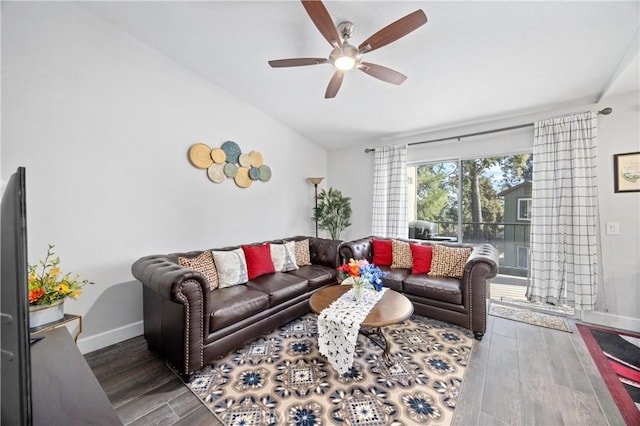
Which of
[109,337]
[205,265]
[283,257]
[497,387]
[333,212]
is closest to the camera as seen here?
[497,387]

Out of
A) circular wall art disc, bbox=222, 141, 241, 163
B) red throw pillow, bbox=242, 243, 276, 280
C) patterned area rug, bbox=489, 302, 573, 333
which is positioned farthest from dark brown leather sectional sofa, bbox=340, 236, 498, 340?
circular wall art disc, bbox=222, 141, 241, 163

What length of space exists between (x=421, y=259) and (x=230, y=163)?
277 centimetres

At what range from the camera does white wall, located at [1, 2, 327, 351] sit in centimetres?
205

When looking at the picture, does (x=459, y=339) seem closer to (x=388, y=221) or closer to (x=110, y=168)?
(x=388, y=221)

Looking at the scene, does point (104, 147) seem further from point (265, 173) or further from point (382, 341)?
point (382, 341)

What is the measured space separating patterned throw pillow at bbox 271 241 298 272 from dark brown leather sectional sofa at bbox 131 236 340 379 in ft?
1.19

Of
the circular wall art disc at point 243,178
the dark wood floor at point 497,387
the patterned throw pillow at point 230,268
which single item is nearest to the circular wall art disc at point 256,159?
the circular wall art disc at point 243,178

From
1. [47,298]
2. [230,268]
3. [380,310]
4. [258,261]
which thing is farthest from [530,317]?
[47,298]

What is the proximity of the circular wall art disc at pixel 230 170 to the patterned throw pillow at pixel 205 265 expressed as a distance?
1133 millimetres

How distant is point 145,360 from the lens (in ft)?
7.22

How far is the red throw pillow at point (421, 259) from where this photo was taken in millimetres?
3188

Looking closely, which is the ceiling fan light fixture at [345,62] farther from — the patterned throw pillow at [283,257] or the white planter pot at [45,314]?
A: the white planter pot at [45,314]

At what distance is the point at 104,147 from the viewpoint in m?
2.40

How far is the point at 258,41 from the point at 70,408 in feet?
9.12
